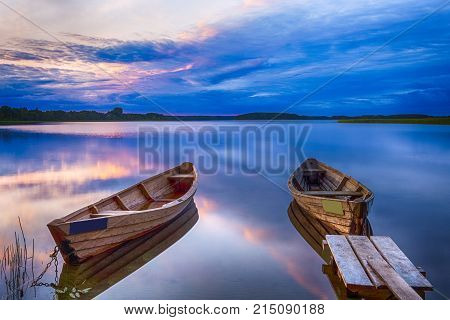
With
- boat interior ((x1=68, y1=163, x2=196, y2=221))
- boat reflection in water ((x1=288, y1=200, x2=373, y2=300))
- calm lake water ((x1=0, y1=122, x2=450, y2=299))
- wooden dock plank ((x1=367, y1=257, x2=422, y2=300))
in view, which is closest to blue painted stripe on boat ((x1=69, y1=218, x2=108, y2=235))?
boat interior ((x1=68, y1=163, x2=196, y2=221))

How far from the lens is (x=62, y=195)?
11.2m

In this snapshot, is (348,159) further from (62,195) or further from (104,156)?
(62,195)

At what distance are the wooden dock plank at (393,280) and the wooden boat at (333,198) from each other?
2.02 meters

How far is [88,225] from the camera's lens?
5.46m

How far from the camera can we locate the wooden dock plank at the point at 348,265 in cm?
391

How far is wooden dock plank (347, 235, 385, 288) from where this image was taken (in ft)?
12.9

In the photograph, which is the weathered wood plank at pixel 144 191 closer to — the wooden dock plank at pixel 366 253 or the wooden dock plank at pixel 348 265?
the wooden dock plank at pixel 348 265

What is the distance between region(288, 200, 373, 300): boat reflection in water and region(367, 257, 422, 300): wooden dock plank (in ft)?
2.68

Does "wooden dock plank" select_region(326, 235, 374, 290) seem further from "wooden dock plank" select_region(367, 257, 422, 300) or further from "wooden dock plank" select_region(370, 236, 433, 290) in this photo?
"wooden dock plank" select_region(370, 236, 433, 290)

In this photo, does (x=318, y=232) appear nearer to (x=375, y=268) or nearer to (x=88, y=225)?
(x=375, y=268)

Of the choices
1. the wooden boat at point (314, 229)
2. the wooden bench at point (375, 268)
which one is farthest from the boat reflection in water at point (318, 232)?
the wooden bench at point (375, 268)

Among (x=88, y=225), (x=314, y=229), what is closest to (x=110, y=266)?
(x=88, y=225)
